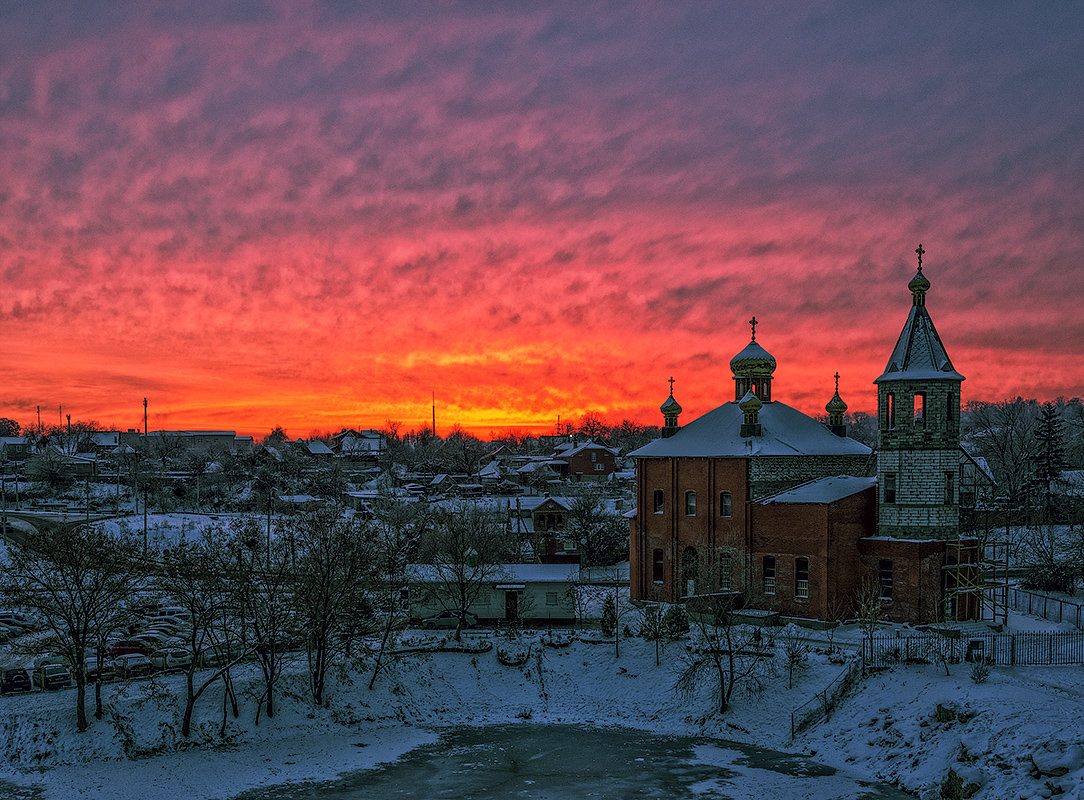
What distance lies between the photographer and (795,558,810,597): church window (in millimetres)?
38375

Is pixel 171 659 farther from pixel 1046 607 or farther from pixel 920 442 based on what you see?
pixel 1046 607

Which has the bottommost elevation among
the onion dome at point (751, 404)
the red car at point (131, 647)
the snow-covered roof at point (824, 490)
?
the red car at point (131, 647)

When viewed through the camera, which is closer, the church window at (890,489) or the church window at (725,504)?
the church window at (890,489)

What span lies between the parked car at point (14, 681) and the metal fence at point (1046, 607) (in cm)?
4256

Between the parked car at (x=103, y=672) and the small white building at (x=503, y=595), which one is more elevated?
the small white building at (x=503, y=595)

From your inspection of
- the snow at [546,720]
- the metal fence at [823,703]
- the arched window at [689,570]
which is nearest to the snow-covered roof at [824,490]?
the arched window at [689,570]

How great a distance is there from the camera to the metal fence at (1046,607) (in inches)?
1513

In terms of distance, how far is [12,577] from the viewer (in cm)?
3138

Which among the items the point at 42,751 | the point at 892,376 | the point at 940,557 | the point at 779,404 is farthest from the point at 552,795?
the point at 779,404

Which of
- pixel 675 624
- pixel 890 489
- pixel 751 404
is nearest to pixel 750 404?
pixel 751 404

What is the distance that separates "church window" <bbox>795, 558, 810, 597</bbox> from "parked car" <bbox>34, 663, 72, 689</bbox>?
31.9 meters

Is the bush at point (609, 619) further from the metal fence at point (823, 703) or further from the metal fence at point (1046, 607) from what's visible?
the metal fence at point (1046, 607)

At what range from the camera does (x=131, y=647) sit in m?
37.9


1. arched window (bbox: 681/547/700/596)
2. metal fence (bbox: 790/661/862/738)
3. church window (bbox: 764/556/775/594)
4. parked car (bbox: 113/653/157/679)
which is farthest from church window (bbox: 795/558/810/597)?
parked car (bbox: 113/653/157/679)
